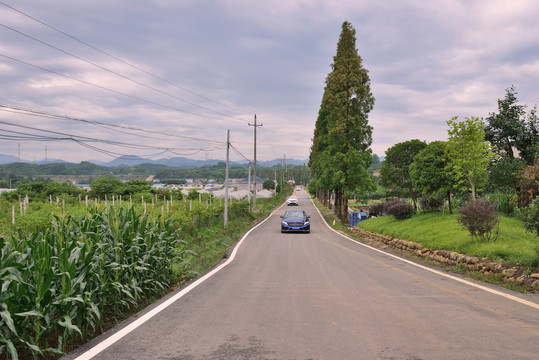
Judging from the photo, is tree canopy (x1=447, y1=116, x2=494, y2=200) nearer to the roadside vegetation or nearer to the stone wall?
the stone wall

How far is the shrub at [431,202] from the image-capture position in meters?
18.0

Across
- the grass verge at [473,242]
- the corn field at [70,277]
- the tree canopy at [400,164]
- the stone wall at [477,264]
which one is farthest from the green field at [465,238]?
the corn field at [70,277]

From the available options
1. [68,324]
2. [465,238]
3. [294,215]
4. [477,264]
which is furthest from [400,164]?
[68,324]

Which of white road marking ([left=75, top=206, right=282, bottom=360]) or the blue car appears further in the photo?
the blue car

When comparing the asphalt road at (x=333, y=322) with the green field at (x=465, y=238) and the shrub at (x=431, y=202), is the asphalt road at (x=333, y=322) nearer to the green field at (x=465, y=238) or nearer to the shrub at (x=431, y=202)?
the green field at (x=465, y=238)

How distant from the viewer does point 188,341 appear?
423 cm

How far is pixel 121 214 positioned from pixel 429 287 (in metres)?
6.10

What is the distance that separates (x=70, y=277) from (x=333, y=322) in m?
3.40

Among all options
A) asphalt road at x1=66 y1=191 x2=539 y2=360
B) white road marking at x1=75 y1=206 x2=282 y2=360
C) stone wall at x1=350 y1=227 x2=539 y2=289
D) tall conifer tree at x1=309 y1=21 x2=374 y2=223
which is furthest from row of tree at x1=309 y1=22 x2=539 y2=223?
white road marking at x1=75 y1=206 x2=282 y2=360

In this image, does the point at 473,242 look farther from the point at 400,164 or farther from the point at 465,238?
the point at 400,164

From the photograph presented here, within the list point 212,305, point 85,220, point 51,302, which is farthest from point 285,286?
point 51,302

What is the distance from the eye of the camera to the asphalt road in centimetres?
390

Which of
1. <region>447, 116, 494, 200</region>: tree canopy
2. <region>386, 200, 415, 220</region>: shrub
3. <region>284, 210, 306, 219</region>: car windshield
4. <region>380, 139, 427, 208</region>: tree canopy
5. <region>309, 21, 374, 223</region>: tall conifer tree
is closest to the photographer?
<region>447, 116, 494, 200</region>: tree canopy

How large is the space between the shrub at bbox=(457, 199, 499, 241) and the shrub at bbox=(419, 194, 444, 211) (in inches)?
289
